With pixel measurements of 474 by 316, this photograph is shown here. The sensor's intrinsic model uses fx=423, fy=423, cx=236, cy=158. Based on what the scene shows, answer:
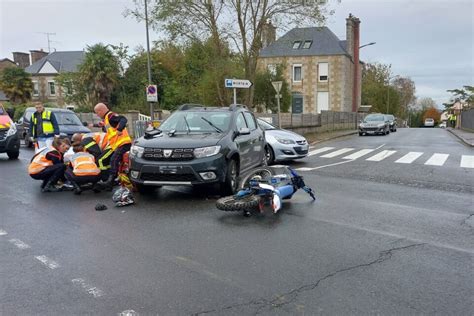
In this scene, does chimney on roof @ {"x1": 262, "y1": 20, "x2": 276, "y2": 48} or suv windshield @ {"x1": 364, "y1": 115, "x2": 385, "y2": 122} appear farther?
suv windshield @ {"x1": 364, "y1": 115, "x2": 385, "y2": 122}

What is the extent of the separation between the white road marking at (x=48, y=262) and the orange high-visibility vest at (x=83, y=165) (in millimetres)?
3733

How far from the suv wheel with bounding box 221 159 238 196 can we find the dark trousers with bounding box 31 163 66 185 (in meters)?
3.39

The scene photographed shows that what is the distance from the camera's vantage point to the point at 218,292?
3.80m

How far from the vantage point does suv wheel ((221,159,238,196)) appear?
25.4 feet

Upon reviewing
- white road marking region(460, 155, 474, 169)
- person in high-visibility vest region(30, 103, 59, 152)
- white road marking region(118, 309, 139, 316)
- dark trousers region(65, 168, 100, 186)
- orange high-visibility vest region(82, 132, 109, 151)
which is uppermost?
person in high-visibility vest region(30, 103, 59, 152)

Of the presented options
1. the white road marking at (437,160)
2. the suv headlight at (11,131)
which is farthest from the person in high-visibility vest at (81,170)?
the white road marking at (437,160)

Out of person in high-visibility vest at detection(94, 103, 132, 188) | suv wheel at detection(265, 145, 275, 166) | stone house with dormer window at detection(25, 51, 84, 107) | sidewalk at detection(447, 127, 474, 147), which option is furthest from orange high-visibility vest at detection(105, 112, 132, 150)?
stone house with dormer window at detection(25, 51, 84, 107)

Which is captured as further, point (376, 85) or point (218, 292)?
point (376, 85)

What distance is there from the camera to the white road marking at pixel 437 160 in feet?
44.2

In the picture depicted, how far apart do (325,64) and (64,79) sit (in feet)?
90.9

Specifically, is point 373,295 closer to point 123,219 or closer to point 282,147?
point 123,219

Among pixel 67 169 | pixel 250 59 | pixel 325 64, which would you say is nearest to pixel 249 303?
pixel 67 169

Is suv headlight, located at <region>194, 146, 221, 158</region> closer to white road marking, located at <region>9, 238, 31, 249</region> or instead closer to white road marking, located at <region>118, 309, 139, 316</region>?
white road marking, located at <region>9, 238, 31, 249</region>

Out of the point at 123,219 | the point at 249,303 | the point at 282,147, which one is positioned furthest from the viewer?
the point at 282,147
